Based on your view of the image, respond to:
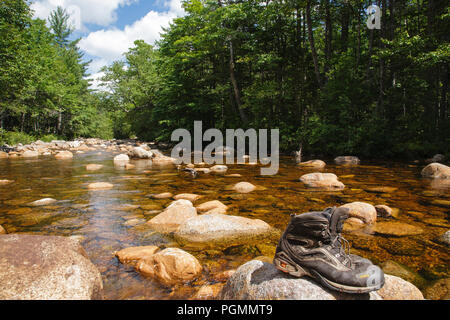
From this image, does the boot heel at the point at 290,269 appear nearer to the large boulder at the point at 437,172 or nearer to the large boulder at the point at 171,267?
the large boulder at the point at 171,267

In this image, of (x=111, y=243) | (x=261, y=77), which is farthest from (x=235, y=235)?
(x=261, y=77)

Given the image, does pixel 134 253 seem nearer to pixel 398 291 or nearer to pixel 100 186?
pixel 398 291

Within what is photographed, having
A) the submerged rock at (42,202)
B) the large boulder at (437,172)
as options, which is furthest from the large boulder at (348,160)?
the submerged rock at (42,202)

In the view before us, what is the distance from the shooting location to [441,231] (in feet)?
12.2

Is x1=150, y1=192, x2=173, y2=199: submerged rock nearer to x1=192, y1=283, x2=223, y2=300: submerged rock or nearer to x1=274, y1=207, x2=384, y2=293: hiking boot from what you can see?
x1=192, y1=283, x2=223, y2=300: submerged rock

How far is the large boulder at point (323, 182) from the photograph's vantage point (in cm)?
657

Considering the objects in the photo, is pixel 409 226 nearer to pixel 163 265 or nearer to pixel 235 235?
pixel 235 235

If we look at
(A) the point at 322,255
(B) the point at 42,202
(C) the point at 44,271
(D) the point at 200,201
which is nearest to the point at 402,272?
(A) the point at 322,255

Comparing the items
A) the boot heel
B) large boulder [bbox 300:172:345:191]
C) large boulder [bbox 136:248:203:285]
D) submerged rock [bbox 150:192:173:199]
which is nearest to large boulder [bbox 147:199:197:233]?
large boulder [bbox 136:248:203:285]

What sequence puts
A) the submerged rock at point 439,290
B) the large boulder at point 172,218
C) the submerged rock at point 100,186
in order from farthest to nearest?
the submerged rock at point 100,186 → the large boulder at point 172,218 → the submerged rock at point 439,290

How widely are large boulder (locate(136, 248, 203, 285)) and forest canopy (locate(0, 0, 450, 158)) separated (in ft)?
37.6

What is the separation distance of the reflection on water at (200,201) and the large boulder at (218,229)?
0.77 ft

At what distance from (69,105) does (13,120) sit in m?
6.08

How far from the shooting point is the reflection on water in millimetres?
2773
